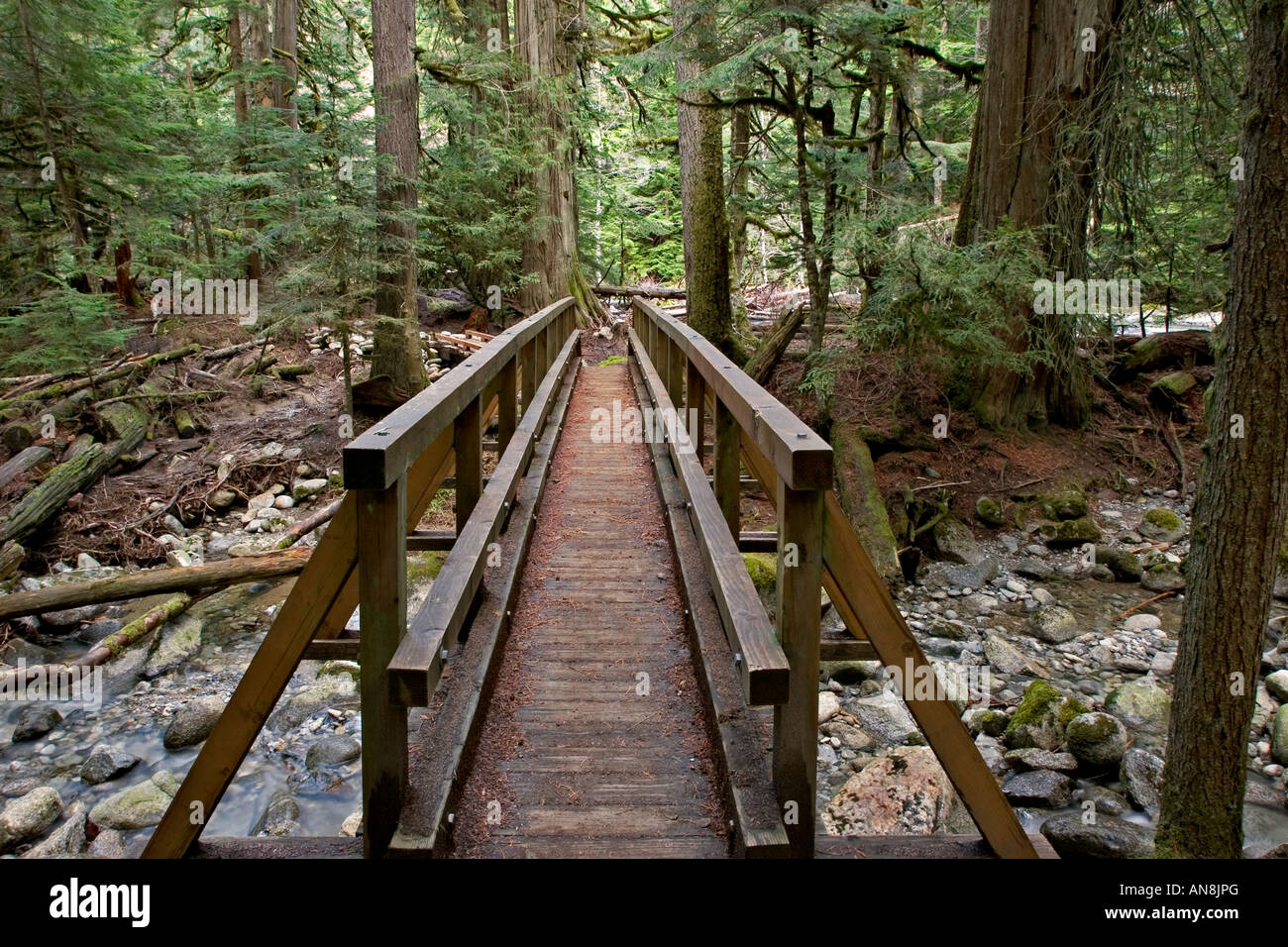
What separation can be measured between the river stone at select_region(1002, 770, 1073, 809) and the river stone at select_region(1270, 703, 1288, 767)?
1.57 m

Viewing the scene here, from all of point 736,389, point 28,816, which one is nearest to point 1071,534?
point 736,389

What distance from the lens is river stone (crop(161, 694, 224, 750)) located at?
22.2 feet

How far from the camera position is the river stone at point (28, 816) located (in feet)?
18.2

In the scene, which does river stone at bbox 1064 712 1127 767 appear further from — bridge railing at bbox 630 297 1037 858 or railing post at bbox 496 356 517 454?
railing post at bbox 496 356 517 454

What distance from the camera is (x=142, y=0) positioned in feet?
50.7

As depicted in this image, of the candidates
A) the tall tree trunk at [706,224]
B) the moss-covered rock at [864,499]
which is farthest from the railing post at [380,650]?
the tall tree trunk at [706,224]

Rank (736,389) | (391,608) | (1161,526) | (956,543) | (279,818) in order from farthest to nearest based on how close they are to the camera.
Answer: (1161,526), (956,543), (279,818), (736,389), (391,608)

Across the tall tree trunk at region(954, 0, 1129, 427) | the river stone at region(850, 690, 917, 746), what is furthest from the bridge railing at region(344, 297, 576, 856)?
the tall tree trunk at region(954, 0, 1129, 427)

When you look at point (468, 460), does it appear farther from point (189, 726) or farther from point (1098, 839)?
point (1098, 839)

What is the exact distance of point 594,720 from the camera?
11.9ft

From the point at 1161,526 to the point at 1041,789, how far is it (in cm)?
570

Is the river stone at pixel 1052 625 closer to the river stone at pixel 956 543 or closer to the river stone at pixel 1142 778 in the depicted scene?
the river stone at pixel 956 543

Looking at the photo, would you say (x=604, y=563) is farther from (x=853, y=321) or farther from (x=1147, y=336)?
(x=1147, y=336)
